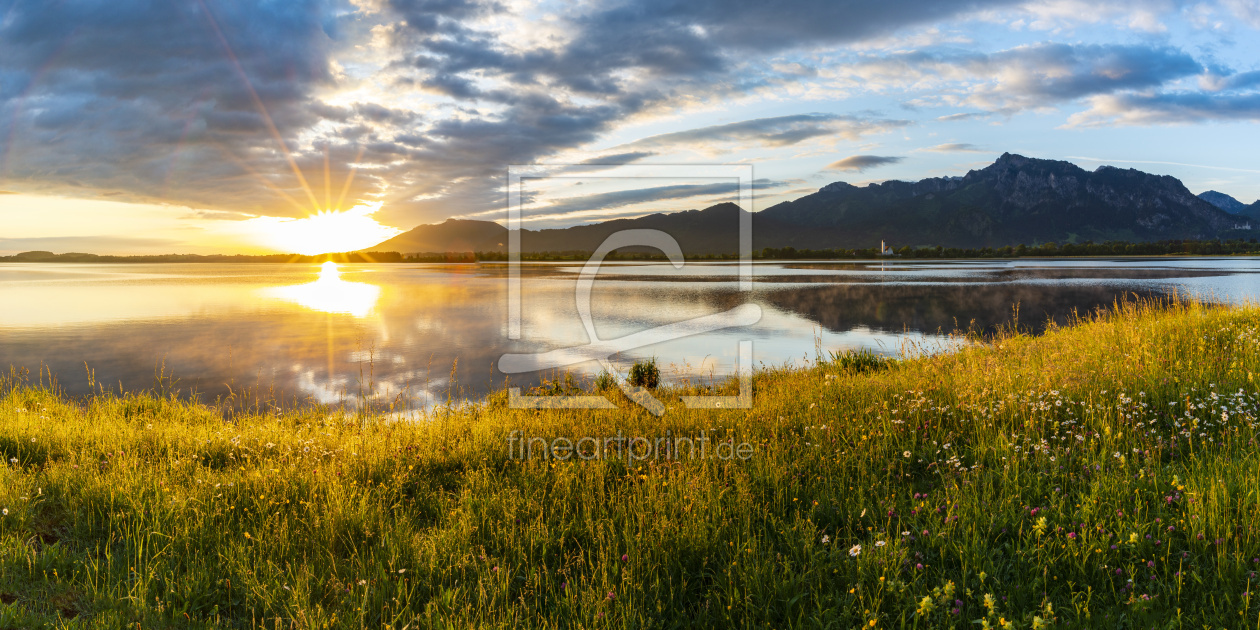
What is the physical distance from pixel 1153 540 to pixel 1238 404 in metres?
4.31

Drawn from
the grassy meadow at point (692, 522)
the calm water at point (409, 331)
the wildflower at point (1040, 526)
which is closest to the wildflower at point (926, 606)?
the grassy meadow at point (692, 522)

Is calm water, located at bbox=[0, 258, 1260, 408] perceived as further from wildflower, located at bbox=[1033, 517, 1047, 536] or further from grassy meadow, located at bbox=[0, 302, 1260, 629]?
wildflower, located at bbox=[1033, 517, 1047, 536]

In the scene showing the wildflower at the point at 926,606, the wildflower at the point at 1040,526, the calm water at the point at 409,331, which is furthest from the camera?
the calm water at the point at 409,331

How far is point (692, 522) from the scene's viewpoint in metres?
5.25

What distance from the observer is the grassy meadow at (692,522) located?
4.29 meters

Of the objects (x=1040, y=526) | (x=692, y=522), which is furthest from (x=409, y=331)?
(x=1040, y=526)

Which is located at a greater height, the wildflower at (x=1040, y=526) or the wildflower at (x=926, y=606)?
the wildflower at (x=1040, y=526)

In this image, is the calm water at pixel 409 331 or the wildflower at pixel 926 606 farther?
the calm water at pixel 409 331

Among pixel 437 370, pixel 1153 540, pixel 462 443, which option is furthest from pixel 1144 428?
pixel 437 370

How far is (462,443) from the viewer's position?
26.4 ft

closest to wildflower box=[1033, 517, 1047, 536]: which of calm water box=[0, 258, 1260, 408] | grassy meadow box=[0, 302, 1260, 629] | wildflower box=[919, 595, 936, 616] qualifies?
grassy meadow box=[0, 302, 1260, 629]

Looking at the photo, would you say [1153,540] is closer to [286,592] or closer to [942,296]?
[286,592]

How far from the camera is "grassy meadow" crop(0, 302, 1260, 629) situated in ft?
14.1

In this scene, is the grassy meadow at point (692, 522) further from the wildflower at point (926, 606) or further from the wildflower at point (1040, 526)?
the wildflower at point (1040, 526)
